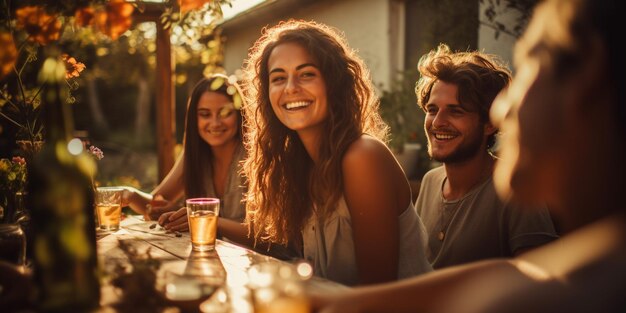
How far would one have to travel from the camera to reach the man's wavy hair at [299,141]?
2346 mm

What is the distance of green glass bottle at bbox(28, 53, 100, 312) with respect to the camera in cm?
116

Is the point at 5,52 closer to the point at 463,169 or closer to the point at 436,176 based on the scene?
the point at 463,169

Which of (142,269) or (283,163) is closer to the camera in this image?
(142,269)

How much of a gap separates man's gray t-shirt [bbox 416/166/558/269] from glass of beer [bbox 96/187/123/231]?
153cm

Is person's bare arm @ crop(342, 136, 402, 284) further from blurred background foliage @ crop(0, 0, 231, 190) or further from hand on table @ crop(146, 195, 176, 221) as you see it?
hand on table @ crop(146, 195, 176, 221)

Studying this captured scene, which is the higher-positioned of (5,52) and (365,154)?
(5,52)

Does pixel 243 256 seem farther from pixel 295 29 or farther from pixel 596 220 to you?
pixel 596 220

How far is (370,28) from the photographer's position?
780 centimetres

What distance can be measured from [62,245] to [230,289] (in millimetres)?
494

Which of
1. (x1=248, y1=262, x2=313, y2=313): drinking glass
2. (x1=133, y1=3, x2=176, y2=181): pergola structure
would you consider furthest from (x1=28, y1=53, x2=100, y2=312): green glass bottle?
(x1=133, y1=3, x2=176, y2=181): pergola structure

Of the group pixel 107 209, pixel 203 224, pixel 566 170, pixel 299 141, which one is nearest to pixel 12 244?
pixel 203 224

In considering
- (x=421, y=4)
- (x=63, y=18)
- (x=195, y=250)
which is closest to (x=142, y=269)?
(x=195, y=250)

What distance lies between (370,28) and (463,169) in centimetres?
543

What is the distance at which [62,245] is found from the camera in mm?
1172
